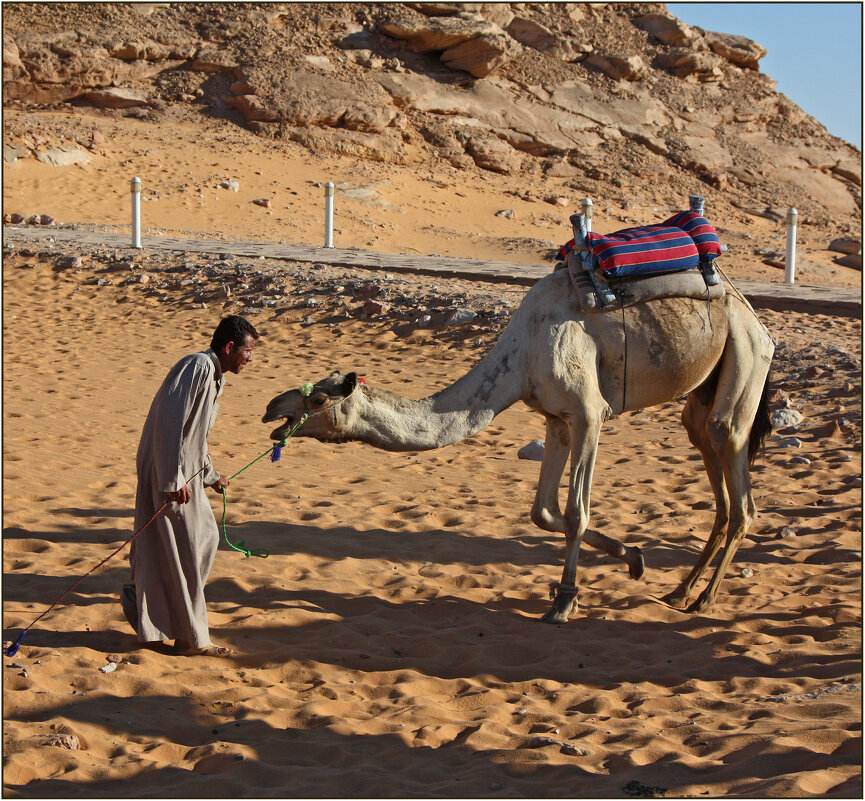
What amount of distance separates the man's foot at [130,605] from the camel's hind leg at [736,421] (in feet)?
11.4

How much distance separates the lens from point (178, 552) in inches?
214

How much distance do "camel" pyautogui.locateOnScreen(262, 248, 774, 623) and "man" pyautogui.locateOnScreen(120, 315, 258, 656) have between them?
2.17 ft

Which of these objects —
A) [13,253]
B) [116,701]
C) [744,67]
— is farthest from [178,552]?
[744,67]

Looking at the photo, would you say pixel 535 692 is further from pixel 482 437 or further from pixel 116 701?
pixel 482 437

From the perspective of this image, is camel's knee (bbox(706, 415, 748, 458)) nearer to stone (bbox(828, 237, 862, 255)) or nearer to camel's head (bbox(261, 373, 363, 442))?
camel's head (bbox(261, 373, 363, 442))

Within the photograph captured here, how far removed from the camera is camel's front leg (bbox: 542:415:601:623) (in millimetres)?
6156

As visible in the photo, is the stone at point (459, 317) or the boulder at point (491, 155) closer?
the stone at point (459, 317)

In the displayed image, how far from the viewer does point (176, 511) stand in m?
5.39

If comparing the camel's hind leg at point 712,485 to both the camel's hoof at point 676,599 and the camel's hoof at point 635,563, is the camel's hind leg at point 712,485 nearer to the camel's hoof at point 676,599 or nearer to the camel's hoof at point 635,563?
the camel's hoof at point 676,599

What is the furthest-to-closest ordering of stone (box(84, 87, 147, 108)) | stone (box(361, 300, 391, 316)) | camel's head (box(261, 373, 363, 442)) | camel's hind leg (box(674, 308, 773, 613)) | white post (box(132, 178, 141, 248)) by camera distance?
stone (box(84, 87, 147, 108)), white post (box(132, 178, 141, 248)), stone (box(361, 300, 391, 316)), camel's hind leg (box(674, 308, 773, 613)), camel's head (box(261, 373, 363, 442))

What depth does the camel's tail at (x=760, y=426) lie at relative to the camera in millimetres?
6996

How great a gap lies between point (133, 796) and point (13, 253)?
15588mm

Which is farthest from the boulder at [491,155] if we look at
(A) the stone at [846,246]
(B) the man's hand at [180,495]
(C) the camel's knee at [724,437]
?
(B) the man's hand at [180,495]

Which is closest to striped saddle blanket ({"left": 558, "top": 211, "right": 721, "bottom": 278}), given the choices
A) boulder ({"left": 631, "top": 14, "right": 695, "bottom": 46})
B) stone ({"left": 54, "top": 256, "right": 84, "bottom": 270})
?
stone ({"left": 54, "top": 256, "right": 84, "bottom": 270})
